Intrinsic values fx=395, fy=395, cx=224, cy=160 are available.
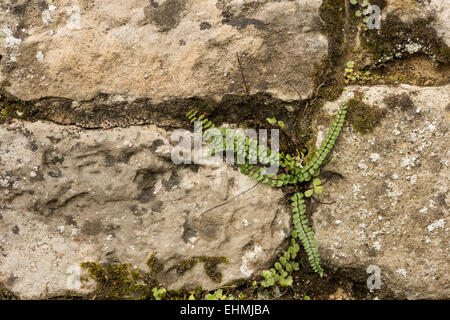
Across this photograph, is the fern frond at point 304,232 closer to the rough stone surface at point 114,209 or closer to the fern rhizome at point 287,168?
the fern rhizome at point 287,168

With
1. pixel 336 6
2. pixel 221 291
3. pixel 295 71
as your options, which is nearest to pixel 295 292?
pixel 221 291

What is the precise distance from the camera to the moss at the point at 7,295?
9.32 ft

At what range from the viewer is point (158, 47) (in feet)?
9.34

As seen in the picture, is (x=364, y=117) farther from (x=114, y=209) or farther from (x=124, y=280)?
(x=124, y=280)

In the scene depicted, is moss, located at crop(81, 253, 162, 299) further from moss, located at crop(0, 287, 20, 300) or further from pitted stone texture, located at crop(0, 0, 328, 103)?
pitted stone texture, located at crop(0, 0, 328, 103)

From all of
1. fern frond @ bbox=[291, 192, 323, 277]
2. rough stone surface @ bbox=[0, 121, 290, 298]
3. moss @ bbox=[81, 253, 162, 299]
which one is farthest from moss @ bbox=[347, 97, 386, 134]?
moss @ bbox=[81, 253, 162, 299]

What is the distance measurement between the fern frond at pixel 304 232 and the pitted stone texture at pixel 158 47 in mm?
770

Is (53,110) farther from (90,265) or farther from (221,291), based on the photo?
(221,291)

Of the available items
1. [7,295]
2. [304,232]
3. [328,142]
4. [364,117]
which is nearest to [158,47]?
[328,142]

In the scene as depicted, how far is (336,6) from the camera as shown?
2.95m

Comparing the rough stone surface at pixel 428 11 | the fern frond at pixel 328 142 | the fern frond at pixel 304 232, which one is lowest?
the fern frond at pixel 304 232

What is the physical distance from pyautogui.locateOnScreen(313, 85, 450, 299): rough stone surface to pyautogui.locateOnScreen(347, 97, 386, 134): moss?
0.13ft

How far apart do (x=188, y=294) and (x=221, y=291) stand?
247 millimetres

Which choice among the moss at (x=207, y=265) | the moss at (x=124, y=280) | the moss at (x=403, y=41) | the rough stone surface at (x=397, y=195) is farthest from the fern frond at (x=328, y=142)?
the moss at (x=124, y=280)
